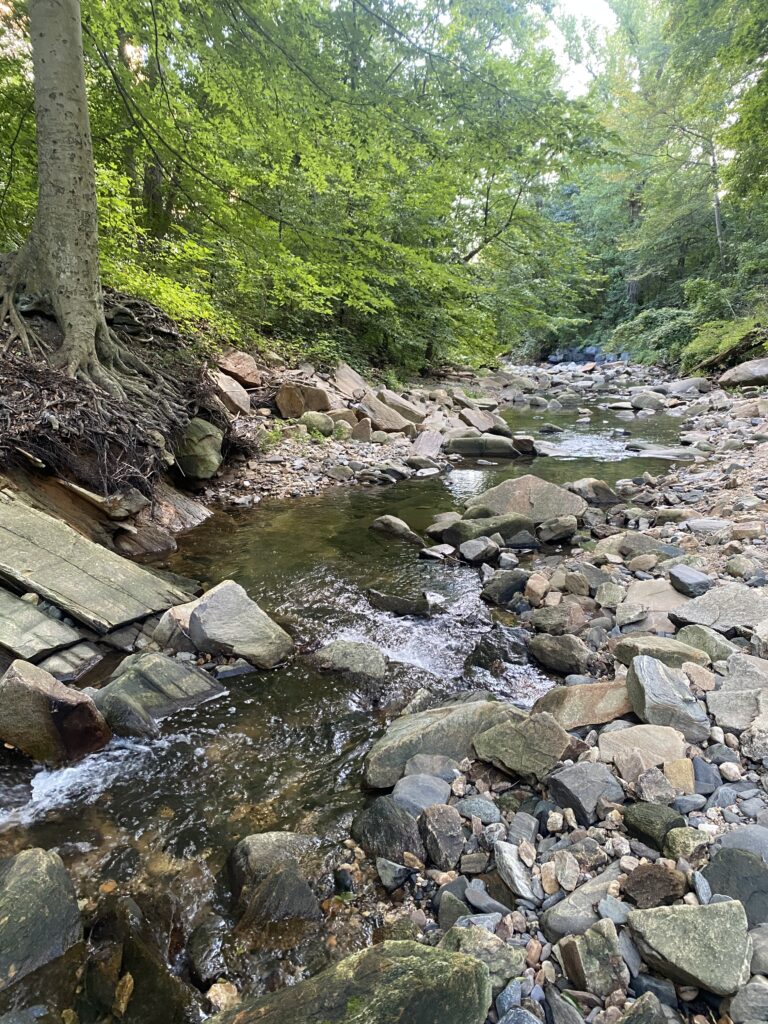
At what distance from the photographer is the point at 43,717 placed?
310cm

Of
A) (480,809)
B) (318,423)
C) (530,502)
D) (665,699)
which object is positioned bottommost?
(480,809)

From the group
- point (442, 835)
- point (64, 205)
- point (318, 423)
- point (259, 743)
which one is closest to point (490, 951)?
point (442, 835)

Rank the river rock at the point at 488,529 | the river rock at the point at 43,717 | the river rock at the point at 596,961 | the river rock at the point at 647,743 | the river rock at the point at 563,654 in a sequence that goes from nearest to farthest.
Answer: the river rock at the point at 596,961, the river rock at the point at 647,743, the river rock at the point at 43,717, the river rock at the point at 563,654, the river rock at the point at 488,529

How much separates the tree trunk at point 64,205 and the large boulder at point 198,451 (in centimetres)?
135

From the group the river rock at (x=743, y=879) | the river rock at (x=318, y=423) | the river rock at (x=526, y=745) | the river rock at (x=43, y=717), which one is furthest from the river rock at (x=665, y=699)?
the river rock at (x=318, y=423)

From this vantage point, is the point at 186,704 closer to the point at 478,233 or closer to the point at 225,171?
the point at 225,171

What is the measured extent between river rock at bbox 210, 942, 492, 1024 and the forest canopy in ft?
24.2

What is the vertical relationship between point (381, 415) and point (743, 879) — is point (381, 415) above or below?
above

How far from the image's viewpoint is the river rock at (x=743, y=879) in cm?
184

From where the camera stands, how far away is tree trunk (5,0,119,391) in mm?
6180

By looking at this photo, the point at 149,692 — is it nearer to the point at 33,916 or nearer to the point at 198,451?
the point at 33,916

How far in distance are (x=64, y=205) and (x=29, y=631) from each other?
17.1ft

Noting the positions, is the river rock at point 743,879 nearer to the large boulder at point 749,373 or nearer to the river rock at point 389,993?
the river rock at point 389,993

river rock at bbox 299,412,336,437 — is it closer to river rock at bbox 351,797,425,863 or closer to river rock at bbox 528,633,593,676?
river rock at bbox 528,633,593,676
